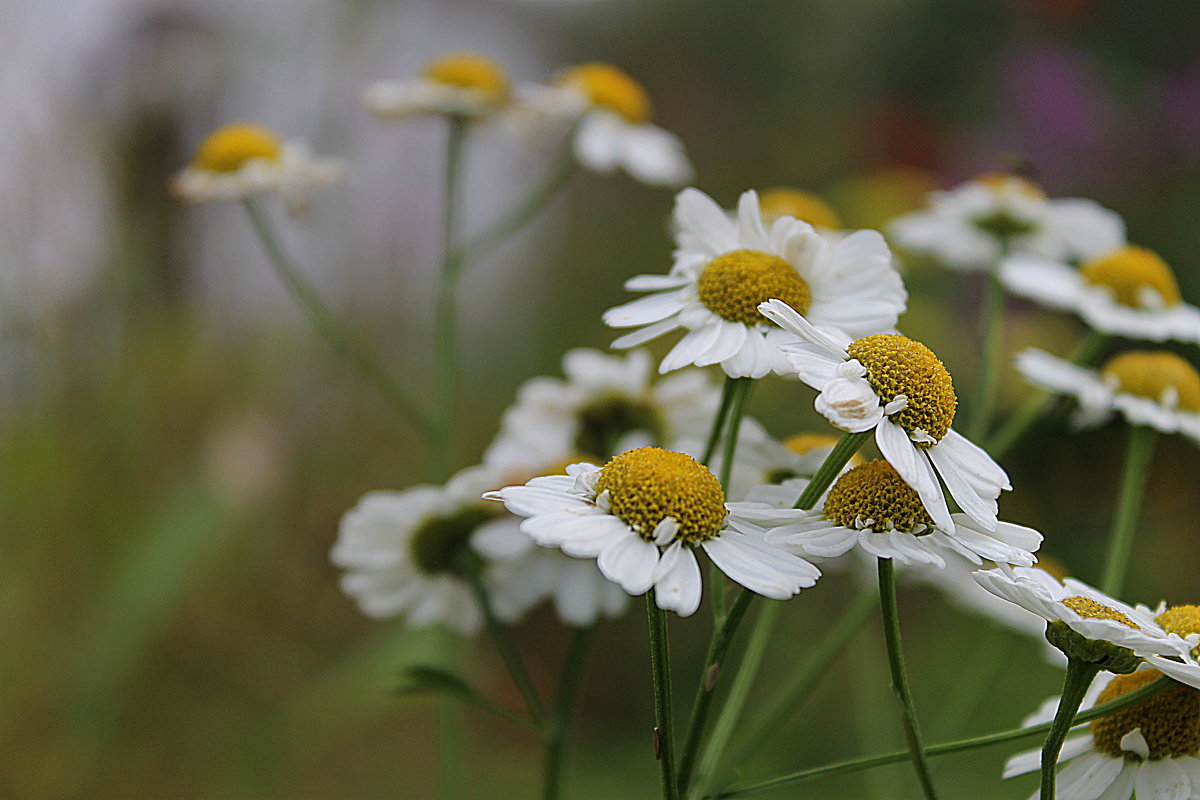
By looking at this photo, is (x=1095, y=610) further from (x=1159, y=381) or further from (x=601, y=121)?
(x=601, y=121)

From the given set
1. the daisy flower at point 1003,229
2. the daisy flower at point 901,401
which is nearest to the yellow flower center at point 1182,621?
the daisy flower at point 901,401

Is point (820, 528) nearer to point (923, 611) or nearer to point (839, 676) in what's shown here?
point (839, 676)

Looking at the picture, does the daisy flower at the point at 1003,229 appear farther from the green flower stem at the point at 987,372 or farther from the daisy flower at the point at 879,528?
the daisy flower at the point at 879,528

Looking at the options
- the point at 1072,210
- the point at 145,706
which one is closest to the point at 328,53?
the point at 145,706

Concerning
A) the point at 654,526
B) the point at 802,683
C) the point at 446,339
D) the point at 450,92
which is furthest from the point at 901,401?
the point at 450,92

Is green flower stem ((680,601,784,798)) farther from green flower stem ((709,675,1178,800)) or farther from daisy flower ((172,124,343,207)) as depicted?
daisy flower ((172,124,343,207))

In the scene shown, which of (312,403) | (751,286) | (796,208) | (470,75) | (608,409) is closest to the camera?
(751,286)
